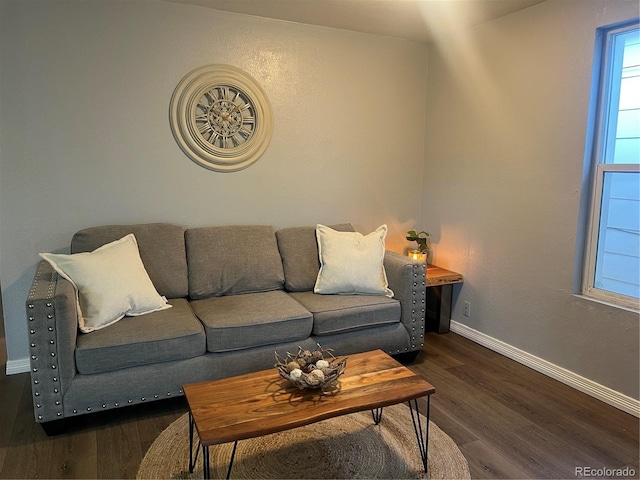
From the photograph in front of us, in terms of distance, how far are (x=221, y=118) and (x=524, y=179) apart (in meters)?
2.16

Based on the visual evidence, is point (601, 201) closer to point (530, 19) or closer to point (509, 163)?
point (509, 163)

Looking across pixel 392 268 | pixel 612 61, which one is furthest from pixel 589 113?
pixel 392 268

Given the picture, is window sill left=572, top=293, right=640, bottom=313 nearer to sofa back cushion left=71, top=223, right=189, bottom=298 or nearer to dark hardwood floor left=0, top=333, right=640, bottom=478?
dark hardwood floor left=0, top=333, right=640, bottom=478

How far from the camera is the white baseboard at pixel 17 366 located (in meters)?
2.94

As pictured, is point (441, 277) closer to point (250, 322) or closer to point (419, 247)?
point (419, 247)

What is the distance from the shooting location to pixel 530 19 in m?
3.03

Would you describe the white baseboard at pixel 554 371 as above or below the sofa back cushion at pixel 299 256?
below

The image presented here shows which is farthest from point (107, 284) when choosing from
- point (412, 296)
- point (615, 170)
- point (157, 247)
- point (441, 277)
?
point (615, 170)

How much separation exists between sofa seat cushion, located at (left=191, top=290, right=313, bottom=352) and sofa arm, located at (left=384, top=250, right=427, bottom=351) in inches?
27.9

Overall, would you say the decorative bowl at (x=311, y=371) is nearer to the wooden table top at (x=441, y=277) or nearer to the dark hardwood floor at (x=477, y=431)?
the dark hardwood floor at (x=477, y=431)

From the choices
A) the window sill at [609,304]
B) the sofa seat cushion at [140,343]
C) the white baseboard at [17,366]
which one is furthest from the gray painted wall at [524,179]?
the white baseboard at [17,366]

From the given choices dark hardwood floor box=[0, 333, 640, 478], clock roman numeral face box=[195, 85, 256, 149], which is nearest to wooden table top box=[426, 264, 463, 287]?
dark hardwood floor box=[0, 333, 640, 478]

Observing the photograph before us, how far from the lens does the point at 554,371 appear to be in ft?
9.73

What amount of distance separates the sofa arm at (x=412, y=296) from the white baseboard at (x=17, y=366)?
2.46m
